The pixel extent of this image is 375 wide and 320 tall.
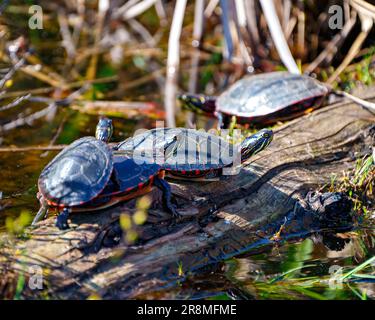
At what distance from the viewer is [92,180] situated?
3072 mm

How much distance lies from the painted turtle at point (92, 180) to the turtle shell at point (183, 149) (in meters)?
0.14

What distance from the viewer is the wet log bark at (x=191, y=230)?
2967 mm

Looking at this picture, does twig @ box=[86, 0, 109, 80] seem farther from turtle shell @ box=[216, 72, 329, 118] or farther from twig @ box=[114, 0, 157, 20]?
turtle shell @ box=[216, 72, 329, 118]

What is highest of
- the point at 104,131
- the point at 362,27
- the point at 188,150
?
the point at 362,27

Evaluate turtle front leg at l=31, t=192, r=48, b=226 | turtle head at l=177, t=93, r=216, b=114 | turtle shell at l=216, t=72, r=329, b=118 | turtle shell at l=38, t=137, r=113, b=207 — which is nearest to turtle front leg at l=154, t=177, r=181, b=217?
turtle shell at l=38, t=137, r=113, b=207

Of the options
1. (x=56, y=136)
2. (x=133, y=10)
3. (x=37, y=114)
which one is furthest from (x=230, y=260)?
(x=133, y=10)

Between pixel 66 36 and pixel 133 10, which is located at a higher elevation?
pixel 133 10

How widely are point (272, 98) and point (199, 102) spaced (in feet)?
3.27

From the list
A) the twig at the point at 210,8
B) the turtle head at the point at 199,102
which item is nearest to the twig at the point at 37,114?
the turtle head at the point at 199,102

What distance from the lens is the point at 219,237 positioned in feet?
11.4

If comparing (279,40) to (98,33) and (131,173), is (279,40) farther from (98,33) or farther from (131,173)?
(131,173)

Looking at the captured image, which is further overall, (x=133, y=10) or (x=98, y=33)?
(x=98, y=33)

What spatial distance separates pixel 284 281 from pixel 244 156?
90cm
